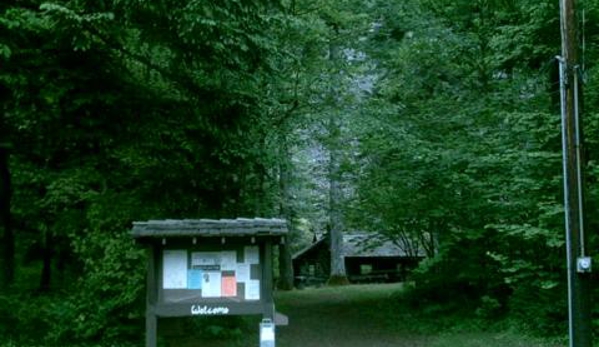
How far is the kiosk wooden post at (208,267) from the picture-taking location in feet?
27.5

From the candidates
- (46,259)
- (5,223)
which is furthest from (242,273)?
(46,259)

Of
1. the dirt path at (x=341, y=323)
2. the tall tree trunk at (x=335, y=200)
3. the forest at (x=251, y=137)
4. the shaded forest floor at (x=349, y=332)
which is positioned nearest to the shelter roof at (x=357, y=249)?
the tall tree trunk at (x=335, y=200)

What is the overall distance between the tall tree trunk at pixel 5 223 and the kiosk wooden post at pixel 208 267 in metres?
6.94

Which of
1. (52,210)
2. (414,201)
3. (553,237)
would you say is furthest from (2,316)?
(553,237)

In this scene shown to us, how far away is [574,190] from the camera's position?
9.78 m

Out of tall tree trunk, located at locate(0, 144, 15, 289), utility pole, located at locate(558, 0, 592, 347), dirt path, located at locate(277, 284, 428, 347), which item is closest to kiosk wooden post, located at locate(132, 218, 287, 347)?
utility pole, located at locate(558, 0, 592, 347)

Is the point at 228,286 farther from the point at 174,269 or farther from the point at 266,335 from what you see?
the point at 266,335

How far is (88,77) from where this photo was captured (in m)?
12.7

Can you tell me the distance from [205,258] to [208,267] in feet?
0.40

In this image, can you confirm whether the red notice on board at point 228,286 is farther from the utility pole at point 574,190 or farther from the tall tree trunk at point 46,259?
the tall tree trunk at point 46,259

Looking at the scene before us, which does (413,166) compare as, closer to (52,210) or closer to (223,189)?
(223,189)

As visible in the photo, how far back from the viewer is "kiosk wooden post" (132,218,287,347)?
838 centimetres

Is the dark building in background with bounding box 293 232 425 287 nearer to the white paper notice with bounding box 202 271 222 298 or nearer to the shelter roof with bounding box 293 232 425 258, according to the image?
the shelter roof with bounding box 293 232 425 258

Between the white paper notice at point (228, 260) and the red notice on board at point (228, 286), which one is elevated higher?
the white paper notice at point (228, 260)
